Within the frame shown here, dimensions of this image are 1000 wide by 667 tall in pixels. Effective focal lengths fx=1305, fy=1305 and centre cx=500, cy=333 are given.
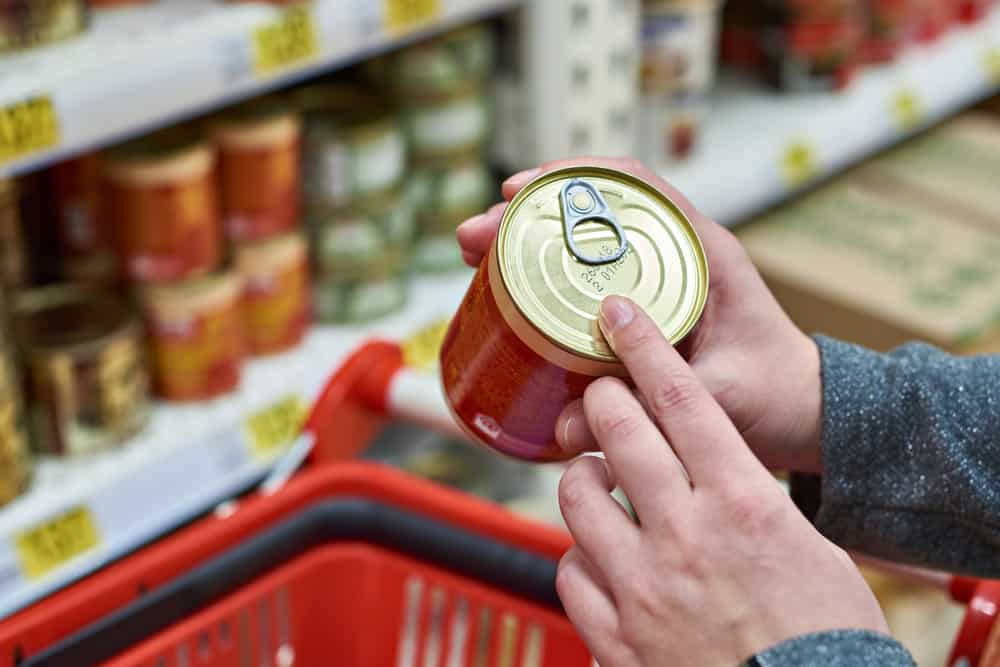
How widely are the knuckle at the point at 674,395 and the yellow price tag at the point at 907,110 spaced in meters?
1.85

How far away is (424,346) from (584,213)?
3.35 ft

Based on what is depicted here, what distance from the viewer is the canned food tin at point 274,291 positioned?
64.4 inches

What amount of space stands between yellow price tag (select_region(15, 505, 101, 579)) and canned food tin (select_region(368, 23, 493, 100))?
27.8 inches

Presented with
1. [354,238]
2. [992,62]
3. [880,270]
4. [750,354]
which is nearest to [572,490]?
[750,354]

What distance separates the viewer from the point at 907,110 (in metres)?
2.42

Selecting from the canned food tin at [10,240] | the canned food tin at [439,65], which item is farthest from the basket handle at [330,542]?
the canned food tin at [439,65]

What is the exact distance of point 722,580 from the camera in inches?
25.7

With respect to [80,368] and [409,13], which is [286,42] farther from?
[80,368]

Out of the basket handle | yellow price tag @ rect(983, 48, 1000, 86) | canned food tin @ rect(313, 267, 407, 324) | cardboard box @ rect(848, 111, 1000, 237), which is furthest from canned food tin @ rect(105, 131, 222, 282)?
yellow price tag @ rect(983, 48, 1000, 86)

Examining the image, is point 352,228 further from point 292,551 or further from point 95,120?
point 292,551

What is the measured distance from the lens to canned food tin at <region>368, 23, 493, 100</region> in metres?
1.74

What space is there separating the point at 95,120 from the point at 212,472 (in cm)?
47

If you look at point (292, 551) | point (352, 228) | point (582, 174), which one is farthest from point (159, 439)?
point (582, 174)

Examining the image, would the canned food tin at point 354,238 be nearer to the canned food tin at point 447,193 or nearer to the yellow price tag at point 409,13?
the canned food tin at point 447,193
